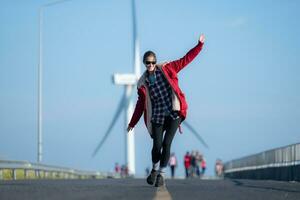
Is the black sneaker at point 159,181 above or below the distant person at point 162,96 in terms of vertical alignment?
below

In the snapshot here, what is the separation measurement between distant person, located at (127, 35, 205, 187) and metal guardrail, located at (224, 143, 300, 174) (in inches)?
396

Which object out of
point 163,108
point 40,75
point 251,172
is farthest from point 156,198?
point 40,75

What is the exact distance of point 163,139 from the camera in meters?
14.1

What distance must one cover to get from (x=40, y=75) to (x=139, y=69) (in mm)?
14706

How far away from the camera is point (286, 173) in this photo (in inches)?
990

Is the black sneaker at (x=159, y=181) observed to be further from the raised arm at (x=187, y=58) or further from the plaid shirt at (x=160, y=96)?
the raised arm at (x=187, y=58)

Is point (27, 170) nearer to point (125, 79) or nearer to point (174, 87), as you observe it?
point (174, 87)

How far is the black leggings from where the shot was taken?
45.1 ft

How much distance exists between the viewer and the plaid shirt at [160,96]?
1360 centimetres

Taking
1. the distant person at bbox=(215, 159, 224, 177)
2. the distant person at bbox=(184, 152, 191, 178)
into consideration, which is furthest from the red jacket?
the distant person at bbox=(215, 159, 224, 177)

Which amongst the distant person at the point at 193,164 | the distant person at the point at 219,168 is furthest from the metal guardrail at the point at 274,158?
the distant person at the point at 219,168

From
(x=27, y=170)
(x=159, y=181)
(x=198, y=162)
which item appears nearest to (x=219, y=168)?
(x=198, y=162)

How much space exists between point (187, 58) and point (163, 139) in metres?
1.25

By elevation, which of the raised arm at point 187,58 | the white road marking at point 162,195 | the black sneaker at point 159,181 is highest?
the raised arm at point 187,58
